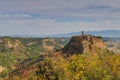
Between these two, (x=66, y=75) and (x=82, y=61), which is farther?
(x=82, y=61)

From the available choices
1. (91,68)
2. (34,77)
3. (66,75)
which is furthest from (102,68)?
(34,77)

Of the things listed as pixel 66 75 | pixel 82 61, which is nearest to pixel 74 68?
pixel 82 61

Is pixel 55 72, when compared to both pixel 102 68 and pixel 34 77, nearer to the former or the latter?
pixel 34 77

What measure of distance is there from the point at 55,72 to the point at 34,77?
21.0 feet

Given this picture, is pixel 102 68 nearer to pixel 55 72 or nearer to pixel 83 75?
pixel 83 75

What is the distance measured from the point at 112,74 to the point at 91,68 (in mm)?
5087

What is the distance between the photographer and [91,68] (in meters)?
75.8

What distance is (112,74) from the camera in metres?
75.2

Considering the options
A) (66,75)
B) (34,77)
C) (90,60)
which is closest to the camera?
(66,75)

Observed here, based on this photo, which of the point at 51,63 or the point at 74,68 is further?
the point at 74,68

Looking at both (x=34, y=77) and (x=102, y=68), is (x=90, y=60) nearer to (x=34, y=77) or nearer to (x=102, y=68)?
(x=102, y=68)

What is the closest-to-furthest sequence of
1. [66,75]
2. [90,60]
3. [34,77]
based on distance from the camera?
[66,75] < [34,77] < [90,60]

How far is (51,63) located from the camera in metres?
72.2

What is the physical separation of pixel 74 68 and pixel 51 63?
8469 millimetres
